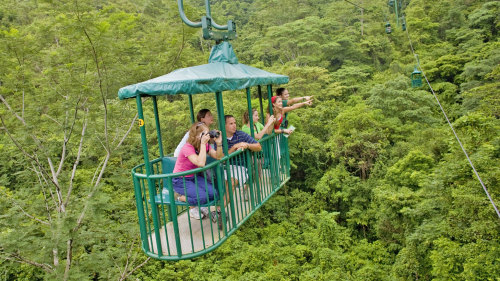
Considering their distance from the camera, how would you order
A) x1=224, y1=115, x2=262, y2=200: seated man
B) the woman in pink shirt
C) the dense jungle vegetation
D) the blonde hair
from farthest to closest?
the dense jungle vegetation
x1=224, y1=115, x2=262, y2=200: seated man
the blonde hair
the woman in pink shirt

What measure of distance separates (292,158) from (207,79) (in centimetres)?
1236

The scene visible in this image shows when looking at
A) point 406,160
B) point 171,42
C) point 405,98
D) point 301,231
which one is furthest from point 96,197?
point 405,98

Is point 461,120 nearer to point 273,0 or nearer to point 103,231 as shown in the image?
point 103,231

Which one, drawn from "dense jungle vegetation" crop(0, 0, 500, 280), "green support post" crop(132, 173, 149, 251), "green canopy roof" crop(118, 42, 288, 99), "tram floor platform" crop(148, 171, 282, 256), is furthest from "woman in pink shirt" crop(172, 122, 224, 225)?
"dense jungle vegetation" crop(0, 0, 500, 280)

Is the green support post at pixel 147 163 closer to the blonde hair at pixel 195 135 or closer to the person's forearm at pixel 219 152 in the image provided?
the blonde hair at pixel 195 135

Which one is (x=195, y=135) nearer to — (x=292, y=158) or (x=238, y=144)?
(x=238, y=144)

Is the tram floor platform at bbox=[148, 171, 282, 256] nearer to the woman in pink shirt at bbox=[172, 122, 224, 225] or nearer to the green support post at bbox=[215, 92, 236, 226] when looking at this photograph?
the green support post at bbox=[215, 92, 236, 226]

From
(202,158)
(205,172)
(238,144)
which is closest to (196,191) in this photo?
(205,172)

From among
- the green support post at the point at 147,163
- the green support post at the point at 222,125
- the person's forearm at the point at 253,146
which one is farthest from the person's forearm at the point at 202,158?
the person's forearm at the point at 253,146

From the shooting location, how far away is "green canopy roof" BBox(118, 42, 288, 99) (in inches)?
113

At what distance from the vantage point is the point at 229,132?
12.8 ft

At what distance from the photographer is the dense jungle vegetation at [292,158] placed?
7.08 meters

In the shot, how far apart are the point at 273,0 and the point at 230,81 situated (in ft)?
91.3

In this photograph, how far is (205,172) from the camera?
10.2 feet
